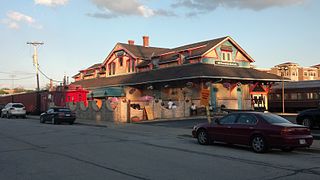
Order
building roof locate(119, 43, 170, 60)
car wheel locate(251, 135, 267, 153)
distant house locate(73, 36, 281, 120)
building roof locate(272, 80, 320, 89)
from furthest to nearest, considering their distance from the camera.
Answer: building roof locate(119, 43, 170, 60), building roof locate(272, 80, 320, 89), distant house locate(73, 36, 281, 120), car wheel locate(251, 135, 267, 153)

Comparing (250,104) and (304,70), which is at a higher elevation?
(304,70)

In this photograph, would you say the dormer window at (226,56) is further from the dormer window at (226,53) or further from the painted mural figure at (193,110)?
the painted mural figure at (193,110)

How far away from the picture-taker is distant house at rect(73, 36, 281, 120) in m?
36.0

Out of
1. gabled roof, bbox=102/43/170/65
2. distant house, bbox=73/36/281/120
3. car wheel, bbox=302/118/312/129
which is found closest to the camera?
car wheel, bbox=302/118/312/129

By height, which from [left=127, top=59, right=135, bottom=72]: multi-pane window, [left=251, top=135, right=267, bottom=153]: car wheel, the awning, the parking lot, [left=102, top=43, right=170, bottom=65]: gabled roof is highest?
[left=102, top=43, right=170, bottom=65]: gabled roof

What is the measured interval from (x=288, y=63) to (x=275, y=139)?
8762 centimetres

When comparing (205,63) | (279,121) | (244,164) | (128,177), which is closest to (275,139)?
(279,121)

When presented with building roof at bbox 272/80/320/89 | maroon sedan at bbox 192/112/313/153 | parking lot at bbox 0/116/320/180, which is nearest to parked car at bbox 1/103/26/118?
parking lot at bbox 0/116/320/180

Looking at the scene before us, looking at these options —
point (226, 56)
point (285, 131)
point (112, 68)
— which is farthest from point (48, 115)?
point (285, 131)

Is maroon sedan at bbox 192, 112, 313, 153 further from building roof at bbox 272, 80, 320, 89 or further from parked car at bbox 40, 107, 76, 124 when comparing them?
building roof at bbox 272, 80, 320, 89

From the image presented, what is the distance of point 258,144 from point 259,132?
414 millimetres

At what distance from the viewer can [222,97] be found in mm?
38406

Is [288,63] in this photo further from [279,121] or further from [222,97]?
[279,121]

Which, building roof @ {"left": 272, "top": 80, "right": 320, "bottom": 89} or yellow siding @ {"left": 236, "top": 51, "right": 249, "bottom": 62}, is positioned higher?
A: yellow siding @ {"left": 236, "top": 51, "right": 249, "bottom": 62}
